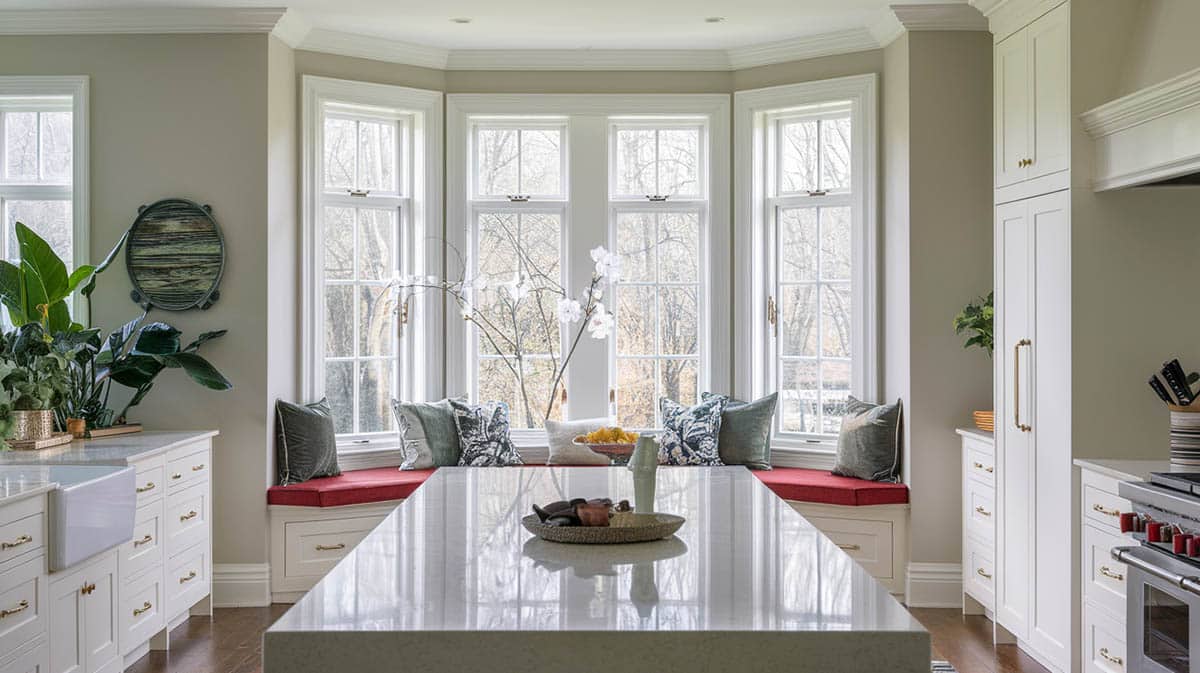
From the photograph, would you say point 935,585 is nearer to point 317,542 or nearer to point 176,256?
point 317,542

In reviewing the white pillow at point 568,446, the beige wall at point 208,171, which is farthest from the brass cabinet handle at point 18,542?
the white pillow at point 568,446

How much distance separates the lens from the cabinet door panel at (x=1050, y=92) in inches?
150

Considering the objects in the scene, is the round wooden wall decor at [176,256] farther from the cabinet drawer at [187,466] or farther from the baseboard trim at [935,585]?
the baseboard trim at [935,585]

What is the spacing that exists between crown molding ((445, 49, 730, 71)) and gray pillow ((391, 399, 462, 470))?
1.96 metres

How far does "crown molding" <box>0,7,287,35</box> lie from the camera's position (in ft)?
16.6

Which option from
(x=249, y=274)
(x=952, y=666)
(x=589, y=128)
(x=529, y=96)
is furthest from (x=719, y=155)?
(x=952, y=666)

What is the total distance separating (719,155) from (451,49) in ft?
5.30

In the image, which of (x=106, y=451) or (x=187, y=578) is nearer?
(x=106, y=451)

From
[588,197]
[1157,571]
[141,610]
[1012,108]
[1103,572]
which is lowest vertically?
[141,610]

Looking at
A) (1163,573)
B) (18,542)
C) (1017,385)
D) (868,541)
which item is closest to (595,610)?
(1163,573)

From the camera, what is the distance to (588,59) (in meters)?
5.97

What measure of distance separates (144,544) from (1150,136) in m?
3.94

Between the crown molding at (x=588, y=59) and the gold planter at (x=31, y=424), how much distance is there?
2872mm

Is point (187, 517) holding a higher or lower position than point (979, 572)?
higher
